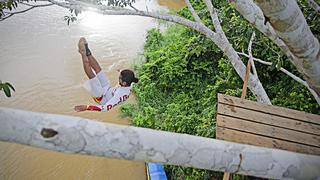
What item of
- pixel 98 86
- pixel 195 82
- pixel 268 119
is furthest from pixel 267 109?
pixel 195 82

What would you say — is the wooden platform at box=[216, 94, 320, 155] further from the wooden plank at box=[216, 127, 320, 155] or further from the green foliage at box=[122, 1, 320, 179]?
the green foliage at box=[122, 1, 320, 179]

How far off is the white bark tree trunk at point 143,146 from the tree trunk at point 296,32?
0.40 m

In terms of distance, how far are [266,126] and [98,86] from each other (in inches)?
56.6

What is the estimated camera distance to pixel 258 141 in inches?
75.4

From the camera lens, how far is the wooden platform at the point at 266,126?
1.90 meters

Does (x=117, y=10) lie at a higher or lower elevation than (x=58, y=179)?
higher

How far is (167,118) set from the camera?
5020 mm

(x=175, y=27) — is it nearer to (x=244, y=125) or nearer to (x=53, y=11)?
(x=53, y=11)

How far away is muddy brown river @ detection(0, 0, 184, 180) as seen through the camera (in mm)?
4875

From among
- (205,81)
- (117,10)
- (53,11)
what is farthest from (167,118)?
(53,11)

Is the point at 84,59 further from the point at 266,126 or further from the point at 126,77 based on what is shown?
the point at 266,126

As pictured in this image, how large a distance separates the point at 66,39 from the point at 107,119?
314 cm

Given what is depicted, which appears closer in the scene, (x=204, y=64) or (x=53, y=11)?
(x=204, y=64)

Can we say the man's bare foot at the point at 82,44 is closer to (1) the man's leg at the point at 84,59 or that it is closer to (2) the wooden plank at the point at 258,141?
(1) the man's leg at the point at 84,59
